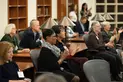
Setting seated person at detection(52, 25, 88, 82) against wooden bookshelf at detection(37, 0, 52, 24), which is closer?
seated person at detection(52, 25, 88, 82)

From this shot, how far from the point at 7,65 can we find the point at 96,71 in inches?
42.7

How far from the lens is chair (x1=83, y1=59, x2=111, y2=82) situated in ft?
13.3

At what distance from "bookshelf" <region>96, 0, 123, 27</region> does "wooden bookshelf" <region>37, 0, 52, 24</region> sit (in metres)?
4.31

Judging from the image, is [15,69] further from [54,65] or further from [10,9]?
[10,9]

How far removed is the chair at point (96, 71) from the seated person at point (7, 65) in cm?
83

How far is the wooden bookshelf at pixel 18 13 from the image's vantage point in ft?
25.7

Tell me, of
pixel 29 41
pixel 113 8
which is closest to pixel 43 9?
pixel 29 41

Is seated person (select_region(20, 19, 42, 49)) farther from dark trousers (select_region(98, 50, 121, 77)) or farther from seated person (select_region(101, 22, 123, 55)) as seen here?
seated person (select_region(101, 22, 123, 55))

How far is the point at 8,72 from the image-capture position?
397 centimetres

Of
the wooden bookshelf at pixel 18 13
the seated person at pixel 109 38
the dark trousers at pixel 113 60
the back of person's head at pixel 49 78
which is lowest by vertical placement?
the dark trousers at pixel 113 60

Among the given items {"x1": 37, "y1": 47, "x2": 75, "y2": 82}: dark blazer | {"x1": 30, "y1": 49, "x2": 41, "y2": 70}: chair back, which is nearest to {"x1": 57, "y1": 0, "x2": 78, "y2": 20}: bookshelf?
{"x1": 30, "y1": 49, "x2": 41, "y2": 70}: chair back

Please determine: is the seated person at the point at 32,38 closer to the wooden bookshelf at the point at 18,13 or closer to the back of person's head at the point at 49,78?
the wooden bookshelf at the point at 18,13

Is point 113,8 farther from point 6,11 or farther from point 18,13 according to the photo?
point 6,11

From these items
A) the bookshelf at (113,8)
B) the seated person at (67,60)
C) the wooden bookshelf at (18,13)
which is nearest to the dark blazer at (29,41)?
the seated person at (67,60)
